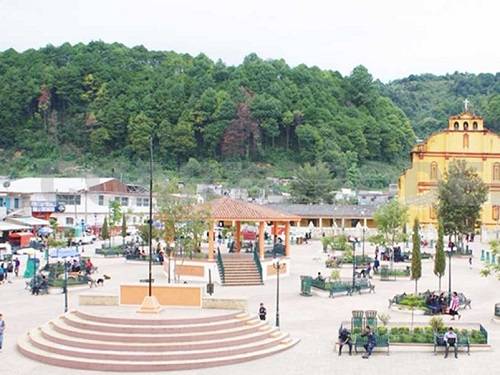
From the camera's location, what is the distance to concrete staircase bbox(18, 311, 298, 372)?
20.9 meters

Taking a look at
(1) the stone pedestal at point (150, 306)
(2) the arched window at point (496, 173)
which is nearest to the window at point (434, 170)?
(2) the arched window at point (496, 173)

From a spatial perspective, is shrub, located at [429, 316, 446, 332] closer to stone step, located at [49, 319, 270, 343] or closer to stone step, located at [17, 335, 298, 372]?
stone step, located at [49, 319, 270, 343]

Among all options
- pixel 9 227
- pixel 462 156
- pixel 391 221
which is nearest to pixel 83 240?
pixel 9 227

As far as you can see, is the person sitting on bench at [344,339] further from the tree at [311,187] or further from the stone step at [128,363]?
the tree at [311,187]

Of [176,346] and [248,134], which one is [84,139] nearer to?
[248,134]

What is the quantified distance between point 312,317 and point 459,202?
3182 cm

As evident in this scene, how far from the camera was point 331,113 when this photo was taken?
124m

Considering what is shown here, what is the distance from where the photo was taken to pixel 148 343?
2156cm

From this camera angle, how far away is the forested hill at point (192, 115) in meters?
118

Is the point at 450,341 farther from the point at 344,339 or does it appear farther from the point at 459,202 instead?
the point at 459,202

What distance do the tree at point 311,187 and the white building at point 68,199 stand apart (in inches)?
863

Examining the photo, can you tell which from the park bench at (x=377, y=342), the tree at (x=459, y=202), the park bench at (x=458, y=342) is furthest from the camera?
the tree at (x=459, y=202)

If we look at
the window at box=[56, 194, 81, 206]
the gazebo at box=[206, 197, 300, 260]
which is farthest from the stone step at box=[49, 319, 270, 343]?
the window at box=[56, 194, 81, 206]

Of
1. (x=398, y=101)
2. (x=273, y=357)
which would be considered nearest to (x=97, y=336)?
(x=273, y=357)
